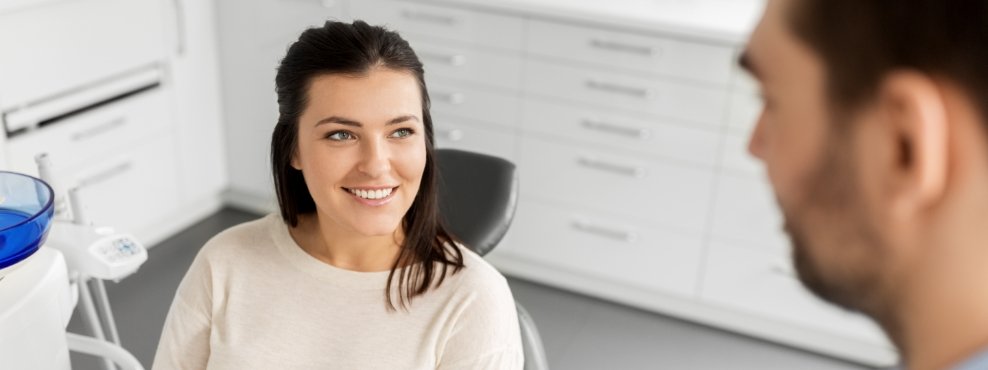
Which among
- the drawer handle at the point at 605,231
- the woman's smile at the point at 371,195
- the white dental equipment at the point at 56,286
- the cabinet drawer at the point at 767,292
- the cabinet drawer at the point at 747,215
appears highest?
the woman's smile at the point at 371,195

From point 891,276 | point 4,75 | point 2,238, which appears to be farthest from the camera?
point 4,75

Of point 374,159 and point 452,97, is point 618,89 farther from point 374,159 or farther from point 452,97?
point 374,159

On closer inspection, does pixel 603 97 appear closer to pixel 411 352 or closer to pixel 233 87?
pixel 233 87

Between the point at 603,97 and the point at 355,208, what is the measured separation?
4.64 feet

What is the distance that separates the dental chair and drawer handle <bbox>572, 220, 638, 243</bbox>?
3.69 feet

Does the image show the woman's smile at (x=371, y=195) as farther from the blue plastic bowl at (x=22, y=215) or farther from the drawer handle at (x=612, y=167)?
the drawer handle at (x=612, y=167)

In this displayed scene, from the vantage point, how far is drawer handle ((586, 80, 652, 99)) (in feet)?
8.70

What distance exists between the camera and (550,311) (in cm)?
291

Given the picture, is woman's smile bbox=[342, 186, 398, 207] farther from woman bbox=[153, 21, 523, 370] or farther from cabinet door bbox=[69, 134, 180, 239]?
cabinet door bbox=[69, 134, 180, 239]

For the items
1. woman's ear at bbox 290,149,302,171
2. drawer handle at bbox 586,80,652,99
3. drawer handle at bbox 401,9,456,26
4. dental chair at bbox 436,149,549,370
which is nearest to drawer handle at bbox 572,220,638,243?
drawer handle at bbox 586,80,652,99

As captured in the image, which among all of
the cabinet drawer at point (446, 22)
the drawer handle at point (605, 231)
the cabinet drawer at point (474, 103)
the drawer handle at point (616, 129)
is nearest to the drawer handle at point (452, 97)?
the cabinet drawer at point (474, 103)

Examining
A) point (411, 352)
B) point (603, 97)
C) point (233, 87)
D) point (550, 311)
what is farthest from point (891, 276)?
point (233, 87)

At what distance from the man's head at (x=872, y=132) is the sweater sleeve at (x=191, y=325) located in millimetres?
1031

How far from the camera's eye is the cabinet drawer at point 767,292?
268 centimetres
